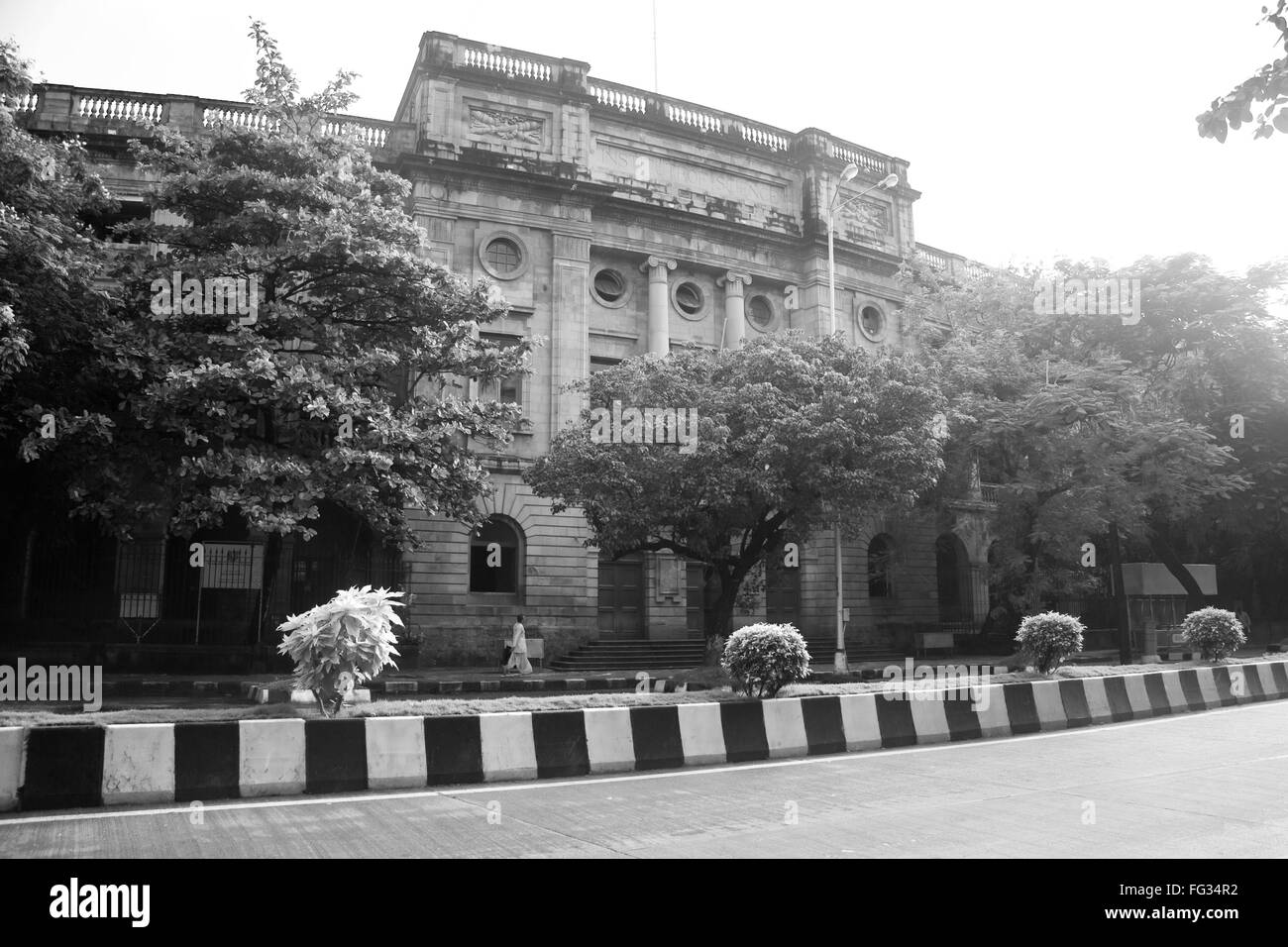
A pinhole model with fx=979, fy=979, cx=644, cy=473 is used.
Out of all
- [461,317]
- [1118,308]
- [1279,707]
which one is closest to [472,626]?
[461,317]

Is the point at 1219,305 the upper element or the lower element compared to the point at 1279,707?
upper

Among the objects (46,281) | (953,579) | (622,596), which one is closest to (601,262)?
(622,596)

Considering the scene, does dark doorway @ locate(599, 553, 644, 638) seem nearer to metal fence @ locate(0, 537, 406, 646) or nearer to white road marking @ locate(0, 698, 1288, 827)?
metal fence @ locate(0, 537, 406, 646)

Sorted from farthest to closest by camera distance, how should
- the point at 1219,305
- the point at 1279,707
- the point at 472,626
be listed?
the point at 1219,305 < the point at 472,626 < the point at 1279,707

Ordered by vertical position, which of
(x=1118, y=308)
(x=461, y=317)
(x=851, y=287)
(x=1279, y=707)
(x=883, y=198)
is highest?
(x=883, y=198)

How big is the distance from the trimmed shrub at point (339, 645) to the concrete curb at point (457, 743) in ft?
1.47

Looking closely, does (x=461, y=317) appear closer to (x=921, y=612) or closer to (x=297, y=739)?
(x=297, y=739)

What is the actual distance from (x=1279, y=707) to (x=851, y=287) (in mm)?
22645

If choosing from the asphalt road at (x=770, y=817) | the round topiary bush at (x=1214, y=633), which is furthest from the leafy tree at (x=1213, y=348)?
the asphalt road at (x=770, y=817)

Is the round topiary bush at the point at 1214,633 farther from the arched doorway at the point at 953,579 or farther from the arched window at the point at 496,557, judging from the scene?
the arched doorway at the point at 953,579

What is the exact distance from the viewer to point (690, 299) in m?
32.5

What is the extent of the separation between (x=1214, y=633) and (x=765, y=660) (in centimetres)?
1035

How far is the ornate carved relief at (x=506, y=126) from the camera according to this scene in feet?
94.4
